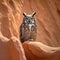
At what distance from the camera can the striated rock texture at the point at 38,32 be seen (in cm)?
255

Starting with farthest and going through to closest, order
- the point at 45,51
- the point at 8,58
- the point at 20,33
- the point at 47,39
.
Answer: the point at 47,39
the point at 20,33
the point at 45,51
the point at 8,58

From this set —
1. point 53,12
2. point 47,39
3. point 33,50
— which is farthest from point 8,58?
point 53,12

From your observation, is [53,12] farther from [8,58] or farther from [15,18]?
[8,58]

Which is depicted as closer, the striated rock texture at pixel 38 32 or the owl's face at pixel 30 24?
the striated rock texture at pixel 38 32

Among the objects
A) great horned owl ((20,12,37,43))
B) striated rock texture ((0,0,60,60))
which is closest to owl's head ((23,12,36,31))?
great horned owl ((20,12,37,43))

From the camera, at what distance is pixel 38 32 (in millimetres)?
3646

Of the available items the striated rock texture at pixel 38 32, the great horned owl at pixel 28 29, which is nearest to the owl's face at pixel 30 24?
the great horned owl at pixel 28 29

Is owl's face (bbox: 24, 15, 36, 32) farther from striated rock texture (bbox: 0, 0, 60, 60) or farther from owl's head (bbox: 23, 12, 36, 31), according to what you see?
striated rock texture (bbox: 0, 0, 60, 60)

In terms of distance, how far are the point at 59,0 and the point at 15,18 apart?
732 millimetres

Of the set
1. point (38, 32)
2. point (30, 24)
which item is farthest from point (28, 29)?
point (38, 32)

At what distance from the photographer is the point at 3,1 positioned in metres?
3.30

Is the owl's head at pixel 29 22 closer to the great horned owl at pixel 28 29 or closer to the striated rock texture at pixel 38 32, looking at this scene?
the great horned owl at pixel 28 29

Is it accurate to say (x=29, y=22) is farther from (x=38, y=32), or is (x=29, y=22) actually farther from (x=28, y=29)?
(x=38, y=32)

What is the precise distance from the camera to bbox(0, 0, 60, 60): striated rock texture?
2.55 meters
